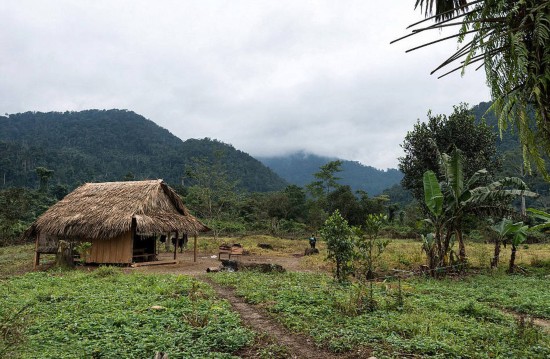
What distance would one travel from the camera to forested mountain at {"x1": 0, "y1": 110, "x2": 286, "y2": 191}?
226 ft

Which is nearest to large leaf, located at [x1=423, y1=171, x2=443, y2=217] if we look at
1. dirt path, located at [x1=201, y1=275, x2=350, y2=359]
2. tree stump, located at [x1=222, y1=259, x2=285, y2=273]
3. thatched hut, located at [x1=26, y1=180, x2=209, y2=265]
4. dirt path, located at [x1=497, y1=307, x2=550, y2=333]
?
dirt path, located at [x1=497, y1=307, x2=550, y2=333]

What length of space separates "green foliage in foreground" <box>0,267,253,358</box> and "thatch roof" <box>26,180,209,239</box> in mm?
5863

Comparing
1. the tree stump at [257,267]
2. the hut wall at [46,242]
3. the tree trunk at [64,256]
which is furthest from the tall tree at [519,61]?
the hut wall at [46,242]

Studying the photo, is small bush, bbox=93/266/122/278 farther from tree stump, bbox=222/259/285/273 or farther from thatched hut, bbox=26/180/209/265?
tree stump, bbox=222/259/285/273

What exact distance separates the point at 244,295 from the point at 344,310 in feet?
9.83

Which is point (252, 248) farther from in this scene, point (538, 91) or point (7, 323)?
point (538, 91)

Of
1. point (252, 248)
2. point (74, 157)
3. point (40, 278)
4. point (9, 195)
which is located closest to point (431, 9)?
point (40, 278)

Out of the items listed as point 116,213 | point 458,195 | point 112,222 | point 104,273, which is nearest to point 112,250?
point 112,222

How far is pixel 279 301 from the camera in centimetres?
856

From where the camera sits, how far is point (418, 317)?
6.95 meters

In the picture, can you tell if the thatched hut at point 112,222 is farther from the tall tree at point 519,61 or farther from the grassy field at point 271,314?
the tall tree at point 519,61

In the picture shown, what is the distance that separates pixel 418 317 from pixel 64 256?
1444 cm

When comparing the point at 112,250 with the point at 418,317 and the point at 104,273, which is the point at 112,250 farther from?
the point at 418,317

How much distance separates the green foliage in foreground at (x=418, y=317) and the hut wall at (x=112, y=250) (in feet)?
23.7
